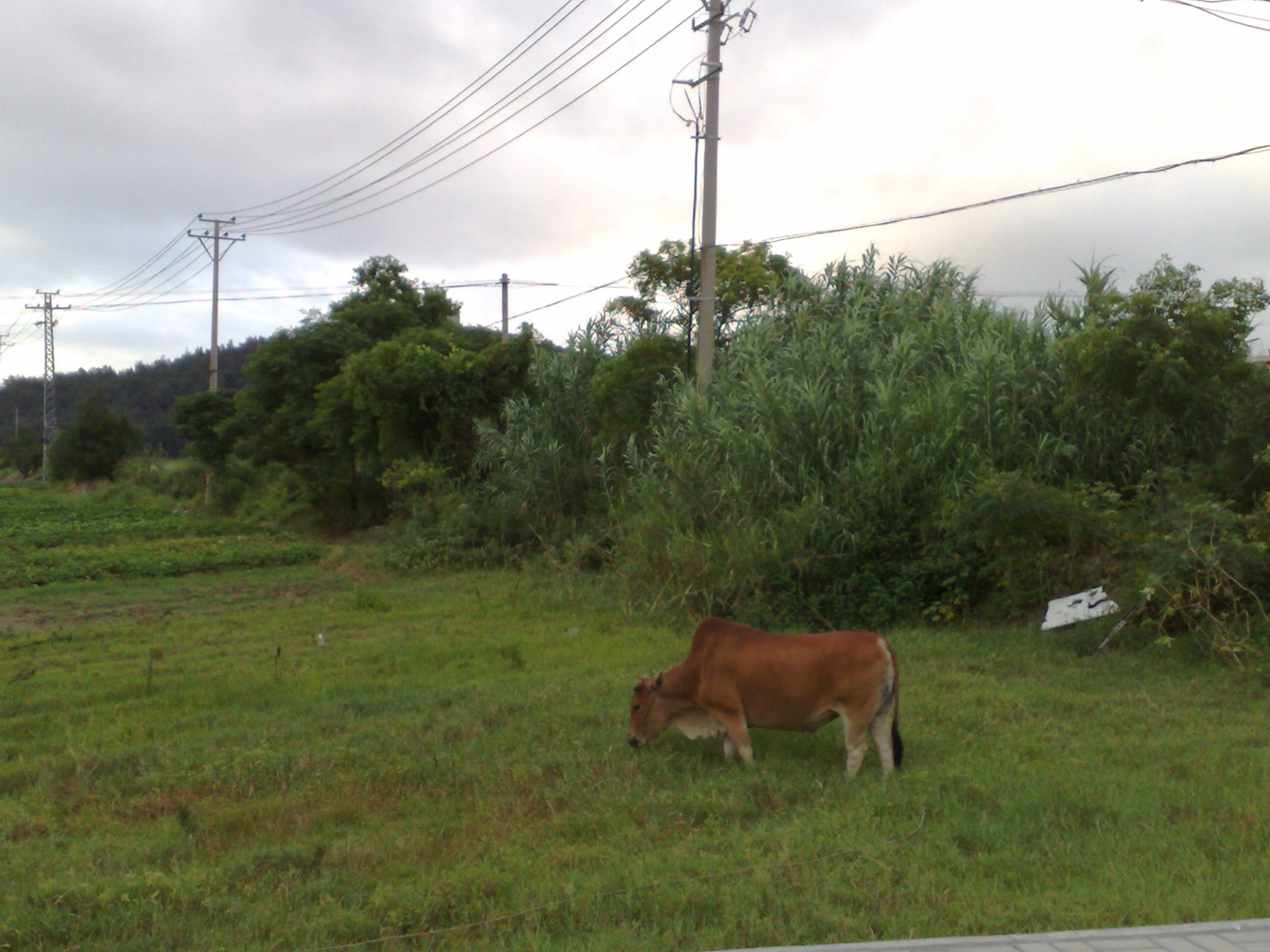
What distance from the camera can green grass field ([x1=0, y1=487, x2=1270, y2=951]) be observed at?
4770mm

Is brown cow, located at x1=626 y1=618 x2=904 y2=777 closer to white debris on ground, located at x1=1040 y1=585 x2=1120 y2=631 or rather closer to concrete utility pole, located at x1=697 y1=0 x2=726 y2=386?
white debris on ground, located at x1=1040 y1=585 x2=1120 y2=631

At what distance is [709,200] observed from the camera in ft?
55.7

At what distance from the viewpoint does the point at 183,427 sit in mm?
35594

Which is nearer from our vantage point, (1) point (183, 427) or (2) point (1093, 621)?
(2) point (1093, 621)

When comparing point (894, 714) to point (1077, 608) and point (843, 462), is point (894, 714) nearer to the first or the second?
point (1077, 608)

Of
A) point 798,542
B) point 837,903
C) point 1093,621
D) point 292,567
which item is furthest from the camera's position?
point 292,567

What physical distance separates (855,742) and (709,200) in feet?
38.4

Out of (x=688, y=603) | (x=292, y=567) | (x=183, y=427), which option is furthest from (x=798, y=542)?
(x=183, y=427)

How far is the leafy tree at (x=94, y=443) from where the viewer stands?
60312mm

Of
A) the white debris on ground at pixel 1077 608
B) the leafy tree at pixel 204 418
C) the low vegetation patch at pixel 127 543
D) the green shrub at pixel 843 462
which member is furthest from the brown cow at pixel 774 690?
the leafy tree at pixel 204 418

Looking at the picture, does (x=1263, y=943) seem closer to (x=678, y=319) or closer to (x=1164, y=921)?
(x=1164, y=921)

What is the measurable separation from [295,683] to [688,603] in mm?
4922

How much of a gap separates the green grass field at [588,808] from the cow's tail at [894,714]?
9.0 inches

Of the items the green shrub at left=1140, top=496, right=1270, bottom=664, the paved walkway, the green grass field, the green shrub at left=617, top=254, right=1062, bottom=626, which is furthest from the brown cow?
the green shrub at left=617, top=254, right=1062, bottom=626
